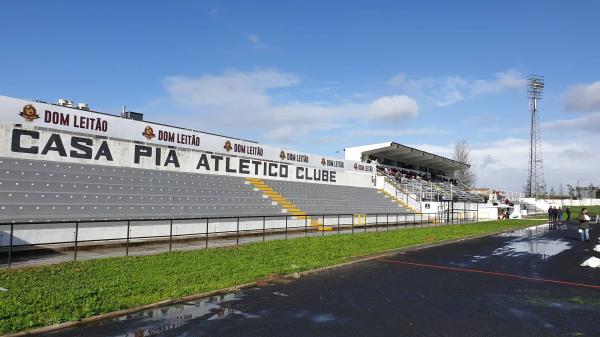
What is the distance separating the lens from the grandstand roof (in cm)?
4547

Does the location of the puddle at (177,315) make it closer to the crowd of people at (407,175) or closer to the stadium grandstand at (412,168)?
the stadium grandstand at (412,168)

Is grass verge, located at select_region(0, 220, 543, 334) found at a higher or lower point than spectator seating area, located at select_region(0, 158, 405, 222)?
lower

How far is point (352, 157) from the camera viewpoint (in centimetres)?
4675

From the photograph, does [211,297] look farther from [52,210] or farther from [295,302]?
[52,210]

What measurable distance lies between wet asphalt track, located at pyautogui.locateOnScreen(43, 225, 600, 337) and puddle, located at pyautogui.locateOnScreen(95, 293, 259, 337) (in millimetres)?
15

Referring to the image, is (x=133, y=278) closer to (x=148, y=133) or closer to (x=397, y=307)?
(x=397, y=307)

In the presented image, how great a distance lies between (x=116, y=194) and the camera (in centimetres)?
1694

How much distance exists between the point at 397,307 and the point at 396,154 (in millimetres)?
43749

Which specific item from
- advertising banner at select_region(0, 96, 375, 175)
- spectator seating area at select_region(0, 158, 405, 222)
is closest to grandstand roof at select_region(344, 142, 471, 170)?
advertising banner at select_region(0, 96, 375, 175)

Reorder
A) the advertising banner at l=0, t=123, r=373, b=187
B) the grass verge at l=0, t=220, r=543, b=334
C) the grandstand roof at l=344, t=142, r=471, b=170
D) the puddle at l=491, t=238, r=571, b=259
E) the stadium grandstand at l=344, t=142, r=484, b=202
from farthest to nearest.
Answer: the grandstand roof at l=344, t=142, r=471, b=170 < the stadium grandstand at l=344, t=142, r=484, b=202 < the puddle at l=491, t=238, r=571, b=259 < the advertising banner at l=0, t=123, r=373, b=187 < the grass verge at l=0, t=220, r=543, b=334

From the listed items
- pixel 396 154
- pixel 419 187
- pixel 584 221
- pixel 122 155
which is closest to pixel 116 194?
pixel 122 155

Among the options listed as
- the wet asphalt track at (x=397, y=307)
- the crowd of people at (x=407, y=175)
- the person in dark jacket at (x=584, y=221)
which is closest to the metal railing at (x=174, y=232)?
the wet asphalt track at (x=397, y=307)

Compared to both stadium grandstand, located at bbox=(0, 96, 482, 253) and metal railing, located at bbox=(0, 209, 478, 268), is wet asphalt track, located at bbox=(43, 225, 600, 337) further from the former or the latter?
stadium grandstand, located at bbox=(0, 96, 482, 253)

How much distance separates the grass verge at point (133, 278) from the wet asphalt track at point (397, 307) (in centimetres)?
62
